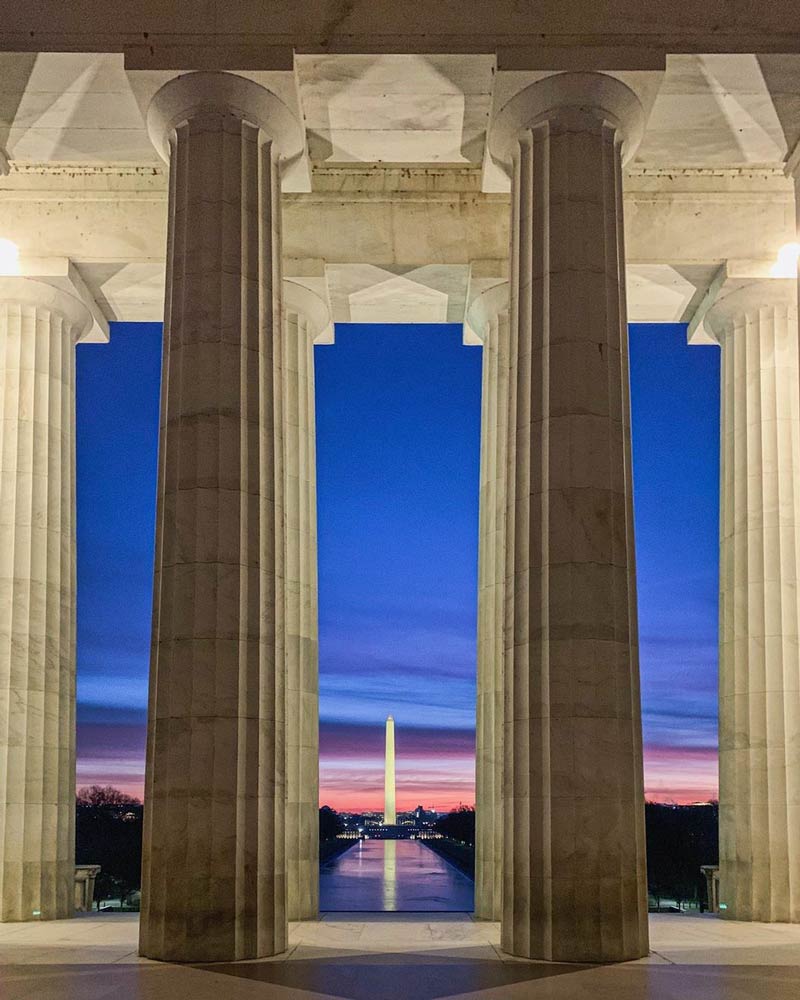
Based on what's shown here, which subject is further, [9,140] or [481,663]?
[481,663]

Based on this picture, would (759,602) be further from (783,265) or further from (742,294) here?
(783,265)

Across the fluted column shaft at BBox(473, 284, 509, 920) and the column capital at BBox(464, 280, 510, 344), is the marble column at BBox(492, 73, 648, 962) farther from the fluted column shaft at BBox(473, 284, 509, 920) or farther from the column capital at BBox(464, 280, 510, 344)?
the fluted column shaft at BBox(473, 284, 509, 920)

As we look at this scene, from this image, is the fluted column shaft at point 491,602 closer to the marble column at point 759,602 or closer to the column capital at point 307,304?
the column capital at point 307,304

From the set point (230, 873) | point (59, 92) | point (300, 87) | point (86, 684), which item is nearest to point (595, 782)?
point (230, 873)

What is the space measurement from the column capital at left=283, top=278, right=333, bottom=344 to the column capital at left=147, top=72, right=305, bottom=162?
70.5 feet

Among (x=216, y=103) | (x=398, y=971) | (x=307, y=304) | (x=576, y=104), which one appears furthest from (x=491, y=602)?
(x=216, y=103)

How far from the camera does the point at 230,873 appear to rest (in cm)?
6144

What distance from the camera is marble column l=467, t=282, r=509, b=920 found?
3568 inches

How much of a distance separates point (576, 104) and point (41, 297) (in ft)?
141

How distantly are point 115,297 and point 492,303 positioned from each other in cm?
2875

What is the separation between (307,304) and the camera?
9394 cm

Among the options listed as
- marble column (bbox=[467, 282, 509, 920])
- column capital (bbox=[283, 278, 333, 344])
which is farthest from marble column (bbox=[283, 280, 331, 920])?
marble column (bbox=[467, 282, 509, 920])

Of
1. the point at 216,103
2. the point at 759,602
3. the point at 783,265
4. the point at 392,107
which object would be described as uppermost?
the point at 392,107

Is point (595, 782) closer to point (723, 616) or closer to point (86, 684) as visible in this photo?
point (723, 616)
